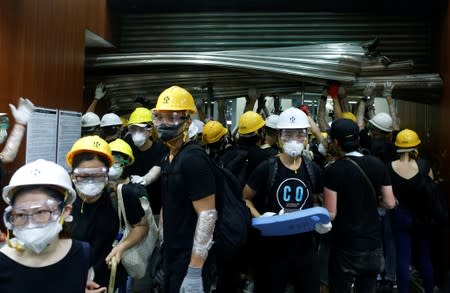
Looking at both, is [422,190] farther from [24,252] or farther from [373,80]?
[24,252]

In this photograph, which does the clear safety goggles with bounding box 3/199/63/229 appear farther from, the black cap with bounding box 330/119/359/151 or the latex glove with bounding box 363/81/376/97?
the latex glove with bounding box 363/81/376/97

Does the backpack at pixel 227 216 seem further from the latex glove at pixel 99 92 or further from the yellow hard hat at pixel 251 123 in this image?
the latex glove at pixel 99 92

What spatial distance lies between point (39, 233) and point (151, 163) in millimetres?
2250

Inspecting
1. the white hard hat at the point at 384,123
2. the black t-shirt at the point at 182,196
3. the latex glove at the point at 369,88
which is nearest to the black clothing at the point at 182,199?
the black t-shirt at the point at 182,196

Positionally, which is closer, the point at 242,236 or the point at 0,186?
the point at 242,236

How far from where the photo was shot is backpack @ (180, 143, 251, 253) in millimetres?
2022

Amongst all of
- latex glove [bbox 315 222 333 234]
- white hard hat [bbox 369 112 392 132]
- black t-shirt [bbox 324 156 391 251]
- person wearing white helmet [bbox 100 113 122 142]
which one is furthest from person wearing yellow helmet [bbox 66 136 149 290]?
white hard hat [bbox 369 112 392 132]

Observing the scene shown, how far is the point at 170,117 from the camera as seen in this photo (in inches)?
83.4

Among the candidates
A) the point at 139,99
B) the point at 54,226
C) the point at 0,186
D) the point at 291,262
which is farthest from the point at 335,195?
the point at 139,99

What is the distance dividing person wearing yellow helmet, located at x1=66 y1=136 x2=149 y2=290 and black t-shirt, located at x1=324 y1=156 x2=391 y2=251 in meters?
1.35

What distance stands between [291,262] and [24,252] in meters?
1.55

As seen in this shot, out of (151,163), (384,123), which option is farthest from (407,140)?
(151,163)

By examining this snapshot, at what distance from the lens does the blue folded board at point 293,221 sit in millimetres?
2217

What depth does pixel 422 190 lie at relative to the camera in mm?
3557
